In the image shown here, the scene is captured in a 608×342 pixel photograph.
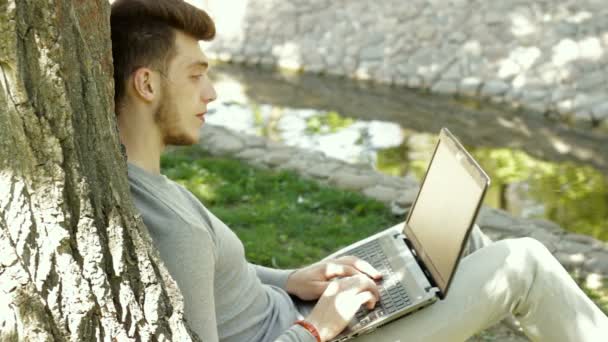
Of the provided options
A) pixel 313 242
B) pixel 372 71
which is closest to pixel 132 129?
pixel 313 242

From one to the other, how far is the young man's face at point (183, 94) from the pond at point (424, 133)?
4.14 meters

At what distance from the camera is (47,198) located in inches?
72.4

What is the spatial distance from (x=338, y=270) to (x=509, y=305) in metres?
0.49

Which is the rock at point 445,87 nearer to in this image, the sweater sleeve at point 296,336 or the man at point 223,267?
the man at point 223,267

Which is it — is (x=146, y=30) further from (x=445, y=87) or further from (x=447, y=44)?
(x=447, y=44)

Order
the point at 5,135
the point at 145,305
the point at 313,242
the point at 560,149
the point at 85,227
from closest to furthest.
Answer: the point at 5,135 < the point at 85,227 < the point at 145,305 < the point at 313,242 < the point at 560,149

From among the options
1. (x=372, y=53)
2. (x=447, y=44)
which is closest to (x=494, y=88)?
(x=447, y=44)

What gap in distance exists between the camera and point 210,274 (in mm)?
2281

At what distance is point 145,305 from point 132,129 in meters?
0.53

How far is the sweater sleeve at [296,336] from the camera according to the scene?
95.4 inches

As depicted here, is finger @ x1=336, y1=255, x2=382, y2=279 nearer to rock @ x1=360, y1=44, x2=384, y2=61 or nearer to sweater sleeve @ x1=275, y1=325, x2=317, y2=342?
sweater sleeve @ x1=275, y1=325, x2=317, y2=342

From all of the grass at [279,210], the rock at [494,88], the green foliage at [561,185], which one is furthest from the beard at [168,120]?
the rock at [494,88]

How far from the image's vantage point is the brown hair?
7.86 ft

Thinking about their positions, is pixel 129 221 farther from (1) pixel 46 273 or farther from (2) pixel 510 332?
(2) pixel 510 332
